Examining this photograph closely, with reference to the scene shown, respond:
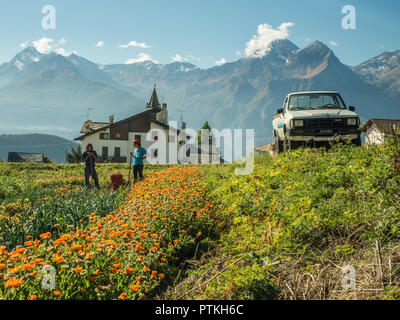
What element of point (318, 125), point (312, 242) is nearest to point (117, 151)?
point (318, 125)

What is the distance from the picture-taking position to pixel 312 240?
3.89m

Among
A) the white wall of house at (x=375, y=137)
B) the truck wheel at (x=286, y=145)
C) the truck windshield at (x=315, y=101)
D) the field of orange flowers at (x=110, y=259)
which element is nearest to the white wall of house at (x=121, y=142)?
the truck windshield at (x=315, y=101)

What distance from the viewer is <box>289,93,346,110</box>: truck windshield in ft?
34.1

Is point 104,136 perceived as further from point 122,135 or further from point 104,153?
point 122,135

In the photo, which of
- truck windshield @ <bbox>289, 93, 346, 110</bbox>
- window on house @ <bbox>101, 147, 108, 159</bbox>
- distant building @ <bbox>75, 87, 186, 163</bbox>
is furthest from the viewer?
distant building @ <bbox>75, 87, 186, 163</bbox>

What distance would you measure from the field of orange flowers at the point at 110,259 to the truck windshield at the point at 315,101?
20.8 ft

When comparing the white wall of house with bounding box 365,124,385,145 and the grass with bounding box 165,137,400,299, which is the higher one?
the white wall of house with bounding box 365,124,385,145

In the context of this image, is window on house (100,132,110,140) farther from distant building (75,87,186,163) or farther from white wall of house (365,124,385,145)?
white wall of house (365,124,385,145)

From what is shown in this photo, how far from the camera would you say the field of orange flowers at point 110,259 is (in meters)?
2.78

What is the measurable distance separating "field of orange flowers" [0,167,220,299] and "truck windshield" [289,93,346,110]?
6.33 metres

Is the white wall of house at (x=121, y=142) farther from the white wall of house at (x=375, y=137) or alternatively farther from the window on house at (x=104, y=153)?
the white wall of house at (x=375, y=137)

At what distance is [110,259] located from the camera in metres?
3.43

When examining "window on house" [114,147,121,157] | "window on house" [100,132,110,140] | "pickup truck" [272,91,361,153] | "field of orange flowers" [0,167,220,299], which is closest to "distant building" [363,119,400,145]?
"pickup truck" [272,91,361,153]
